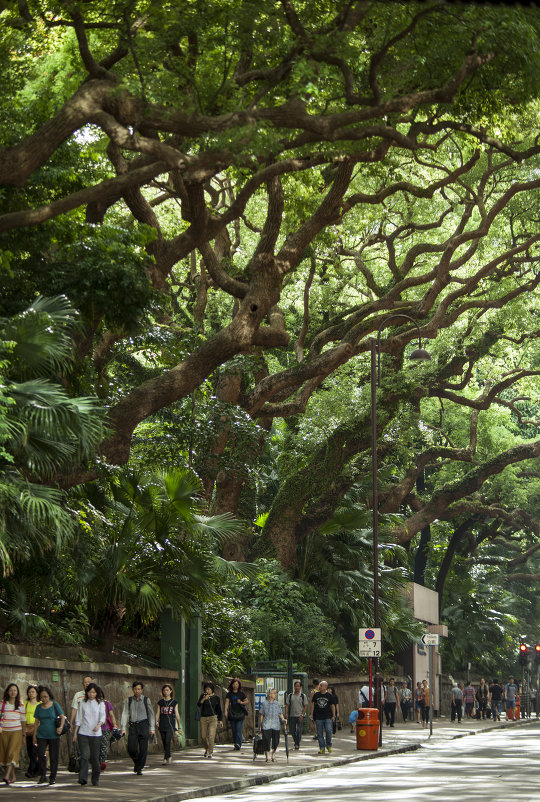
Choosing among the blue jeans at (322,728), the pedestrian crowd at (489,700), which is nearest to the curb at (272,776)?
the blue jeans at (322,728)

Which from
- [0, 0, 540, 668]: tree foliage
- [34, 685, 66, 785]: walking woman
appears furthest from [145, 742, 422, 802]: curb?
[0, 0, 540, 668]: tree foliage

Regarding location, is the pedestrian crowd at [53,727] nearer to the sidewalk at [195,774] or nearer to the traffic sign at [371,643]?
the sidewalk at [195,774]

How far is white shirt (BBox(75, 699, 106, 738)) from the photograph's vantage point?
14.8 metres

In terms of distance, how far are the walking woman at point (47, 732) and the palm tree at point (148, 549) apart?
3583 millimetres

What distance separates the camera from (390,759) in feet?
70.6

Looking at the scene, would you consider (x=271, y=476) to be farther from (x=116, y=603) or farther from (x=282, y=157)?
(x=282, y=157)

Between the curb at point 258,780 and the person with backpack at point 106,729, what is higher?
the person with backpack at point 106,729

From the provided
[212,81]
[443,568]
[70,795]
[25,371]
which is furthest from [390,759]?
[443,568]

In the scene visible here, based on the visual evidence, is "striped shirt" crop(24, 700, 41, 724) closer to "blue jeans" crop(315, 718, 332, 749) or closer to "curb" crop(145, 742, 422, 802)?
"curb" crop(145, 742, 422, 802)

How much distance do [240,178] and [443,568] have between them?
29885mm

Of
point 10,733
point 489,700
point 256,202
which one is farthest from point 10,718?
point 489,700

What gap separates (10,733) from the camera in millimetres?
14648

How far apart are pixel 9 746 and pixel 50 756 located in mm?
733

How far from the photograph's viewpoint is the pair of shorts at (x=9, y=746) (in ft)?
48.0
